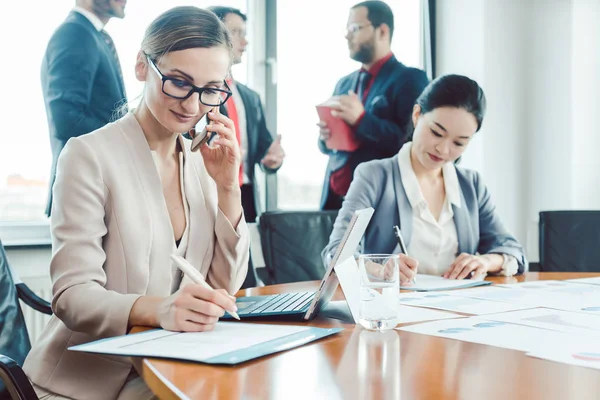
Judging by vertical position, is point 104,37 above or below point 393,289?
above

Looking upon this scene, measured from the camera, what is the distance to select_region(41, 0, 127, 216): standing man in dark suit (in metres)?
2.62

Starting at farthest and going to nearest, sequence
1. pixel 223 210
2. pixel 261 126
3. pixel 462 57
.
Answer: pixel 462 57 < pixel 261 126 < pixel 223 210

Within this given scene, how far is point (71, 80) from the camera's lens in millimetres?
2615

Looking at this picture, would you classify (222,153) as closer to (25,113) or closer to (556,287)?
(556,287)

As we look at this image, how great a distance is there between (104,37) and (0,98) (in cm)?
52

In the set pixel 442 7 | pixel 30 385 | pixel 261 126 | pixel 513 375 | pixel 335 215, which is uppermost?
pixel 442 7

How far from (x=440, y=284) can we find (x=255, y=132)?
181 cm

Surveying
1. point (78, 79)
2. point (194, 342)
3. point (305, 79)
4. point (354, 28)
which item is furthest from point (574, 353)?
point (354, 28)

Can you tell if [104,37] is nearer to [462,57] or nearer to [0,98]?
[0,98]

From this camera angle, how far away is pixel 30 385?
1.12 meters

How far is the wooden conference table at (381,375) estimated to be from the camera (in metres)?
0.69

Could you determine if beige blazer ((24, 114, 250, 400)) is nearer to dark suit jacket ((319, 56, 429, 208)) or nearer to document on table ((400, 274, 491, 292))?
document on table ((400, 274, 491, 292))

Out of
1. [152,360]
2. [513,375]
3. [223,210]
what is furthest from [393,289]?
[223,210]

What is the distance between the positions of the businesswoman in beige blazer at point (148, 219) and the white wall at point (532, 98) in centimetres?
257
